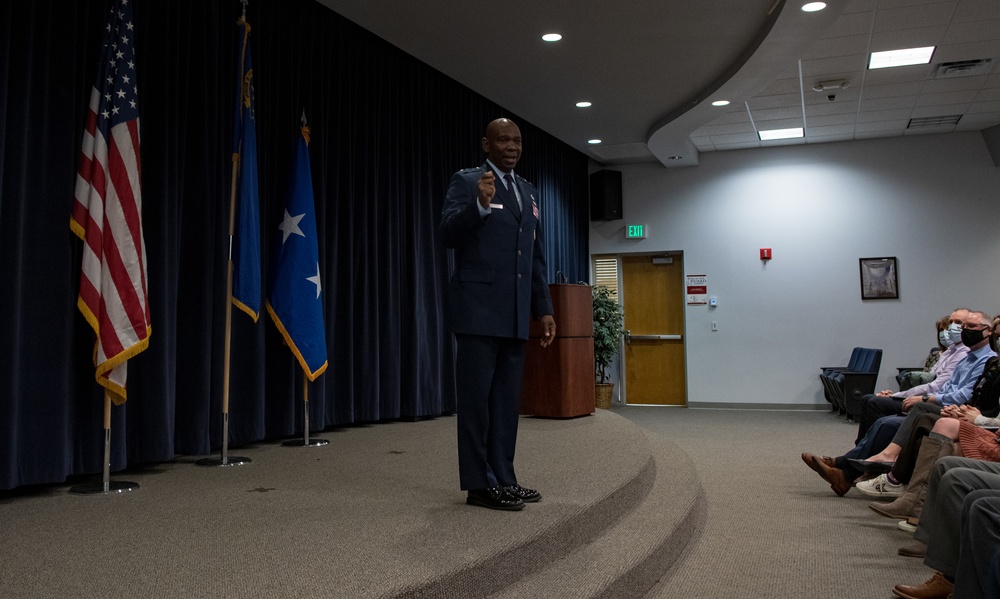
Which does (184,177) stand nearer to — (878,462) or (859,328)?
(878,462)

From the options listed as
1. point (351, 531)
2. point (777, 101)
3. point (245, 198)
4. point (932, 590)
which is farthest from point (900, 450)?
point (777, 101)

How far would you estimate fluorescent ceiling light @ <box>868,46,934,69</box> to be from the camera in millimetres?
6578

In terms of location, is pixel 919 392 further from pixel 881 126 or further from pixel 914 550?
pixel 881 126

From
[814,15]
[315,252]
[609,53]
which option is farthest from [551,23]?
[315,252]

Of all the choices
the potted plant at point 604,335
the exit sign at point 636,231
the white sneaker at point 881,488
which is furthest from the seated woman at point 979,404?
the exit sign at point 636,231

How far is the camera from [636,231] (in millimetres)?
10508

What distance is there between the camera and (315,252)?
468 centimetres

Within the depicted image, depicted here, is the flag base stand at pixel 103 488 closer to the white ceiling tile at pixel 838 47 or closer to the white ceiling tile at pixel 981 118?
the white ceiling tile at pixel 838 47

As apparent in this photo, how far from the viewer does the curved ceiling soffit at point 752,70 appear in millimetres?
5426

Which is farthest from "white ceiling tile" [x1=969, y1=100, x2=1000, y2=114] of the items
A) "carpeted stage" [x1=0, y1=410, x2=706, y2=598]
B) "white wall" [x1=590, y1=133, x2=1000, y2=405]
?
"carpeted stage" [x1=0, y1=410, x2=706, y2=598]

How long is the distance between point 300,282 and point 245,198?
653mm

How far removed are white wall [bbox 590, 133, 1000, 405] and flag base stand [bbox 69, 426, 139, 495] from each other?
810 cm

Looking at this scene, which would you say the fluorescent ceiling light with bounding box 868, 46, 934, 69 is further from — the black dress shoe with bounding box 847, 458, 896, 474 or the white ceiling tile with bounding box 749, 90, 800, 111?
the black dress shoe with bounding box 847, 458, 896, 474

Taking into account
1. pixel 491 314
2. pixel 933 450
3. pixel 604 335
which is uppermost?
pixel 491 314
